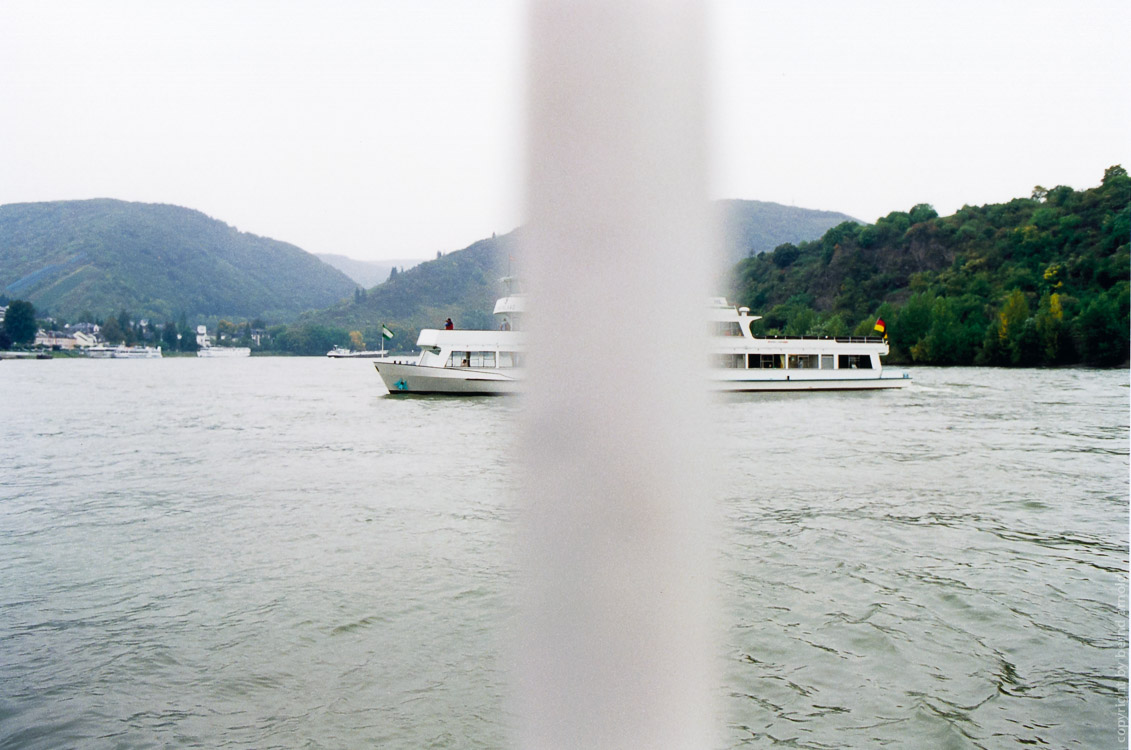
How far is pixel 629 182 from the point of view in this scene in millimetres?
925

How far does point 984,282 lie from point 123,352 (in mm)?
125161

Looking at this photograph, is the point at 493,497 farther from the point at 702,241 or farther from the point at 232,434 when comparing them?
the point at 232,434

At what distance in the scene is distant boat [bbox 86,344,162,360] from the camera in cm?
12069

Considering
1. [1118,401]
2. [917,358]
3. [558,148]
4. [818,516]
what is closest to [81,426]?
[818,516]

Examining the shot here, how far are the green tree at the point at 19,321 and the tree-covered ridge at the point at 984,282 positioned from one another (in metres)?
74.7

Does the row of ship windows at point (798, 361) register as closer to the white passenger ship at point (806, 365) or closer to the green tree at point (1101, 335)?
the white passenger ship at point (806, 365)

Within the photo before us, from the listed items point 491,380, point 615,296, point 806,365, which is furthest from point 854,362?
point 615,296

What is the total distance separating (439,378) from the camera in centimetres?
3212

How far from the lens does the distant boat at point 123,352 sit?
120688 millimetres

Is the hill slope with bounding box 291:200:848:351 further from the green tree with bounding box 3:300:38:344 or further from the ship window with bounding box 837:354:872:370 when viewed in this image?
the green tree with bounding box 3:300:38:344

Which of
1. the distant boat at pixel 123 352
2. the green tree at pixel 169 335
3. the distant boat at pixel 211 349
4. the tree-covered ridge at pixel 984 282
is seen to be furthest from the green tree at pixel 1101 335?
the distant boat at pixel 123 352

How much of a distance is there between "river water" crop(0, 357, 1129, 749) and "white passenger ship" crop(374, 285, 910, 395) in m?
16.8

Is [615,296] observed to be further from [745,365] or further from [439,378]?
[745,365]

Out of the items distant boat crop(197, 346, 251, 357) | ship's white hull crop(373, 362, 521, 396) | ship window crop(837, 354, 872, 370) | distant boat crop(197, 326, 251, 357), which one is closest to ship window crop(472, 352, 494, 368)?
ship's white hull crop(373, 362, 521, 396)
